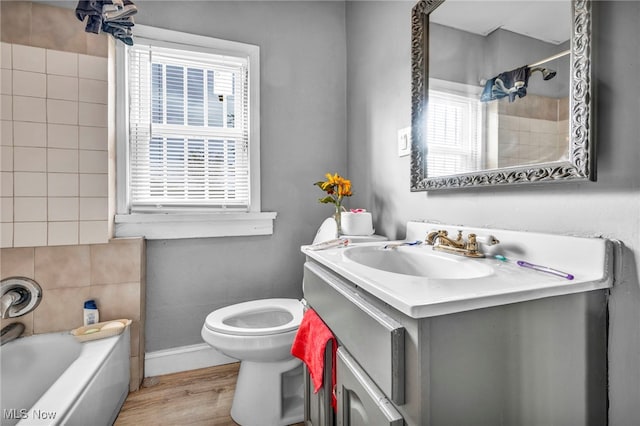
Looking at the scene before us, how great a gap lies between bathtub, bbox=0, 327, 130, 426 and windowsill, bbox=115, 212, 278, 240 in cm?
53

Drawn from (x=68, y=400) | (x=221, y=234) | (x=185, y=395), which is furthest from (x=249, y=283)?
(x=68, y=400)

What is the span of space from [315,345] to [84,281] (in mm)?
1327

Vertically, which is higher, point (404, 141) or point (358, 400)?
point (404, 141)

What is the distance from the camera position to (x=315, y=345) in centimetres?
99

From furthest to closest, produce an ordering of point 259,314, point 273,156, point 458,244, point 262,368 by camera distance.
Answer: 1. point 273,156
2. point 259,314
3. point 262,368
4. point 458,244

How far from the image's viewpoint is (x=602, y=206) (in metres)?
0.71

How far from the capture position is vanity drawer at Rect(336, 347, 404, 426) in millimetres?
633

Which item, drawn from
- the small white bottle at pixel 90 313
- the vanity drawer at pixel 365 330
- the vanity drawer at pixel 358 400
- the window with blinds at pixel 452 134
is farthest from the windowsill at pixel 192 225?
the vanity drawer at pixel 358 400

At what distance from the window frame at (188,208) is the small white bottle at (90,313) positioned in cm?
37

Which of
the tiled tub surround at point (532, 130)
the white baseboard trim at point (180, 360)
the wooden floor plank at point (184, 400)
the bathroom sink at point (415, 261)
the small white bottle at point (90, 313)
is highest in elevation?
the tiled tub surround at point (532, 130)

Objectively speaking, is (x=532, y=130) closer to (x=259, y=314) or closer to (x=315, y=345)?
(x=315, y=345)

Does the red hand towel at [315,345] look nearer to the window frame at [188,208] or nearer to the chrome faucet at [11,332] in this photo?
the window frame at [188,208]

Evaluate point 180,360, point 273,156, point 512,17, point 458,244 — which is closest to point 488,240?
point 458,244

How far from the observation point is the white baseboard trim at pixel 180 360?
1724 millimetres
